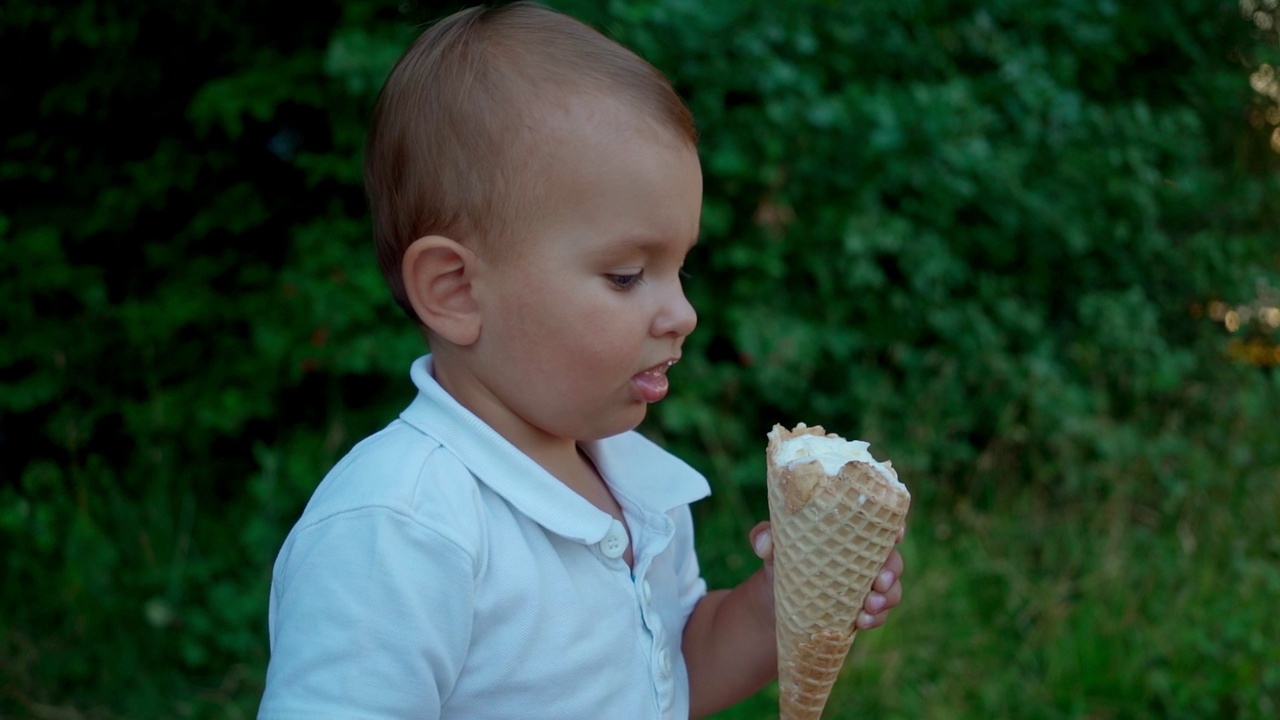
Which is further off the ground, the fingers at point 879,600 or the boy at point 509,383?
the boy at point 509,383

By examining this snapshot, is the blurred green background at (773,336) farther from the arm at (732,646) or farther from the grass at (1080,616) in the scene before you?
the arm at (732,646)

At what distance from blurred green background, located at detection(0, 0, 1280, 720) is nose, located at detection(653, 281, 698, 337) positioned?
156 centimetres

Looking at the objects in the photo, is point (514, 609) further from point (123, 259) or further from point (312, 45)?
point (123, 259)

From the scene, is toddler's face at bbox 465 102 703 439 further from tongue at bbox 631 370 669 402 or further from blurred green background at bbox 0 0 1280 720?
blurred green background at bbox 0 0 1280 720

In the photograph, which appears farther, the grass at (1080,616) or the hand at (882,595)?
the grass at (1080,616)

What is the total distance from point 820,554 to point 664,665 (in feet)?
0.73

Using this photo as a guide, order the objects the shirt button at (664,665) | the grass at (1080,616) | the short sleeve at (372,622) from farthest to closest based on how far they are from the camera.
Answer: the grass at (1080,616), the shirt button at (664,665), the short sleeve at (372,622)

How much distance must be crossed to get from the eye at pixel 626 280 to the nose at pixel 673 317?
33 millimetres

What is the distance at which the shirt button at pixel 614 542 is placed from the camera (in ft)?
4.18

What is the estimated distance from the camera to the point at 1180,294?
13.3 ft

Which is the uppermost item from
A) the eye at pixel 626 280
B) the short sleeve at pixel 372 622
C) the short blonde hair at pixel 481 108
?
the short blonde hair at pixel 481 108

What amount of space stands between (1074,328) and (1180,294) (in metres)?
0.57

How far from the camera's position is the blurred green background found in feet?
9.27

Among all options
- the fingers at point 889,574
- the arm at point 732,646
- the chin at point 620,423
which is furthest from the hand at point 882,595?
the chin at point 620,423
